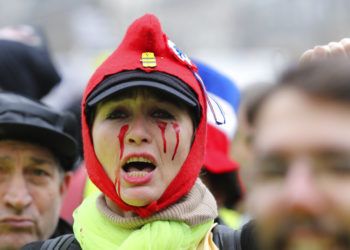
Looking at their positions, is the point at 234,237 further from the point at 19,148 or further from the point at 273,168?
the point at 273,168

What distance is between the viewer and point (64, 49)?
27.1 metres

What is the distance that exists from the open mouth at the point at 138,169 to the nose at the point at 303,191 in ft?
4.73

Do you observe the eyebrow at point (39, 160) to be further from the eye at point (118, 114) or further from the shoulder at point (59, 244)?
the eye at point (118, 114)

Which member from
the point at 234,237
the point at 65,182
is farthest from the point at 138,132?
the point at 65,182

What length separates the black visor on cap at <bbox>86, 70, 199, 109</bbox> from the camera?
3445 mm

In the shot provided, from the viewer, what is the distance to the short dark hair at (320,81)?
2.00 meters

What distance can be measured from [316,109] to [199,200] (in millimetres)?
1534

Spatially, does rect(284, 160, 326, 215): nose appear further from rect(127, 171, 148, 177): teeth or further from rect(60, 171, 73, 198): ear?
rect(60, 171, 73, 198): ear

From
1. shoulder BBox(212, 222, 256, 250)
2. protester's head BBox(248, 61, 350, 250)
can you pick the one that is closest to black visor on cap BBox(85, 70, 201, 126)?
shoulder BBox(212, 222, 256, 250)

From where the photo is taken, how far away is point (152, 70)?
11.5ft

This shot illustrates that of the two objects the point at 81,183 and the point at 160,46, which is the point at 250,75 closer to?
the point at 81,183

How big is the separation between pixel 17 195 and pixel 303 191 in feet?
7.72

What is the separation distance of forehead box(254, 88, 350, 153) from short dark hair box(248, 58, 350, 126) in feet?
0.04

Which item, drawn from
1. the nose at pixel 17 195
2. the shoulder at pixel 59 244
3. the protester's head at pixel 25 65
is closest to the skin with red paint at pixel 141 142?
the shoulder at pixel 59 244
